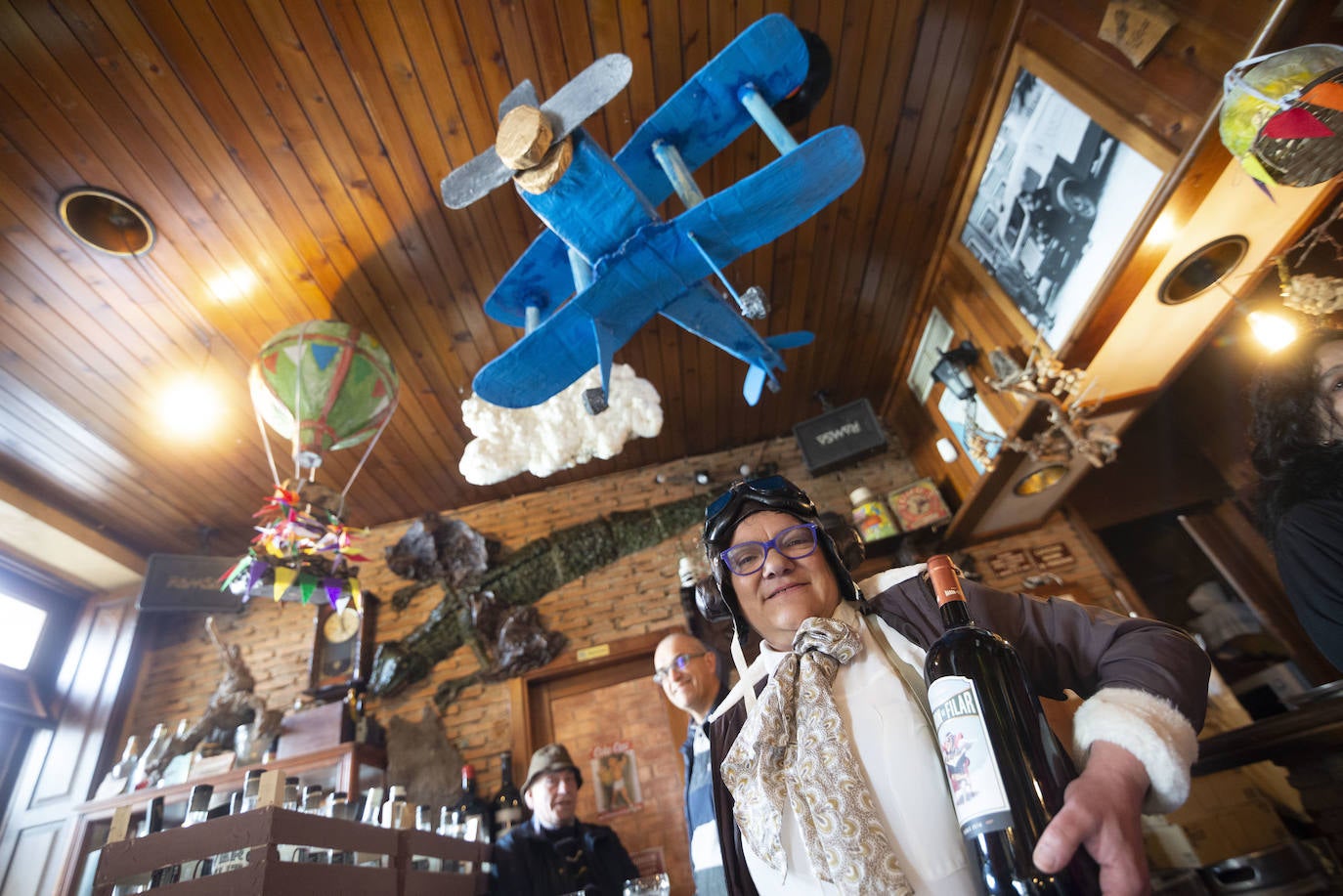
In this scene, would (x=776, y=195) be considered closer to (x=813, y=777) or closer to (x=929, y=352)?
(x=813, y=777)

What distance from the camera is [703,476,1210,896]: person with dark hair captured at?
79 cm

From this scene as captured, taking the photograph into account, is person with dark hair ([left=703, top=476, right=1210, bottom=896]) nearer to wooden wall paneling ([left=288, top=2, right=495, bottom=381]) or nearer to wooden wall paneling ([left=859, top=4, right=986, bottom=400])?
wooden wall paneling ([left=288, top=2, right=495, bottom=381])

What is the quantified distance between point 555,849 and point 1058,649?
2.88m

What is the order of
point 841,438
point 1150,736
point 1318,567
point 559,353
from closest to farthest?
point 1150,736, point 1318,567, point 559,353, point 841,438


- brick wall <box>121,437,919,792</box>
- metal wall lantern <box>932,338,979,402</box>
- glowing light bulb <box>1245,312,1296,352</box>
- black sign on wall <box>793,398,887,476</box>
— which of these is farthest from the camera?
black sign on wall <box>793,398,887,476</box>

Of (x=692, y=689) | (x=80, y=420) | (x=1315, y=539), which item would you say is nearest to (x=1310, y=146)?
(x=1315, y=539)

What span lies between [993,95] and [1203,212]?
1.26 meters

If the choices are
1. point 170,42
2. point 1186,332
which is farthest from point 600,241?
point 1186,332

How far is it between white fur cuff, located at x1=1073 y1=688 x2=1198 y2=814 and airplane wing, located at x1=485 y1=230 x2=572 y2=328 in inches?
96.6

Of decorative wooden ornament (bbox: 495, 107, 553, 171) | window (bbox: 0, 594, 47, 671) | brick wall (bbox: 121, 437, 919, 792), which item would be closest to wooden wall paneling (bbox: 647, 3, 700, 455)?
brick wall (bbox: 121, 437, 919, 792)

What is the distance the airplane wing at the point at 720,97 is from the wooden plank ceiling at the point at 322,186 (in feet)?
2.33

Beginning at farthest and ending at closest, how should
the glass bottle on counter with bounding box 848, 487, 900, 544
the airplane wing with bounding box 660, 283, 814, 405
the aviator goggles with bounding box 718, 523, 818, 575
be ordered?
the glass bottle on counter with bounding box 848, 487, 900, 544
the airplane wing with bounding box 660, 283, 814, 405
the aviator goggles with bounding box 718, 523, 818, 575

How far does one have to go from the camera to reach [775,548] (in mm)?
1231

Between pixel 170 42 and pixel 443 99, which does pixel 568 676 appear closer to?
pixel 443 99
